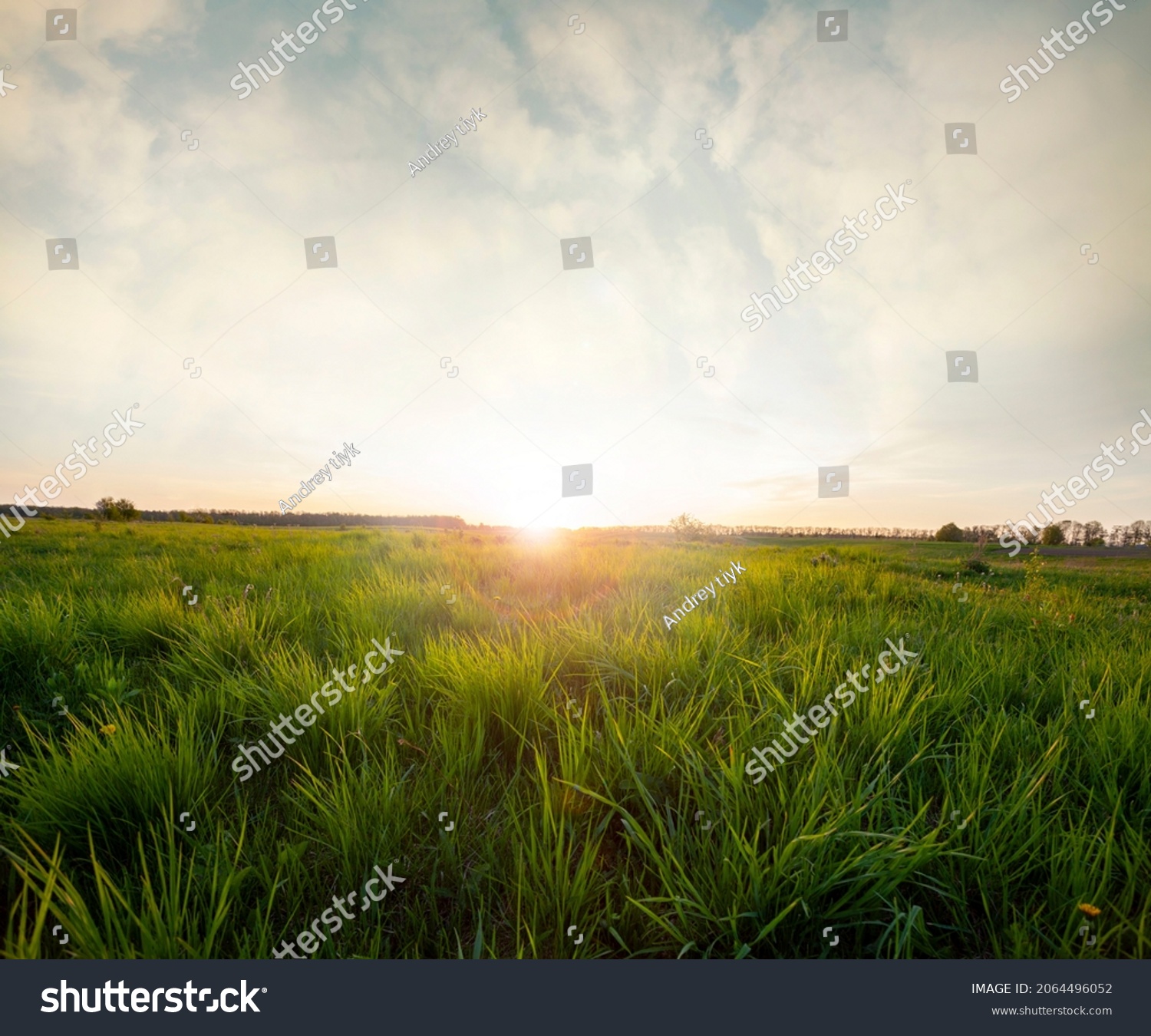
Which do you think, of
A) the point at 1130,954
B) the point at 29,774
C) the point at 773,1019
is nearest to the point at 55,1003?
the point at 29,774

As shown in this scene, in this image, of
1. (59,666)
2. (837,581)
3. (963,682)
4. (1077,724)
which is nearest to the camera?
(1077,724)

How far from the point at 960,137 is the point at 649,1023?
7.63m

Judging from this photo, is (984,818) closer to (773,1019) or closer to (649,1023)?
(773,1019)

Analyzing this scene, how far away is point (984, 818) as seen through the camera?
1.71 metres

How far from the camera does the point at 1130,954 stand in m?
1.42

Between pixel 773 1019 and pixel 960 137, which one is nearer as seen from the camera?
pixel 773 1019

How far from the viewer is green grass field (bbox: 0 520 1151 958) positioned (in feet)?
4.58

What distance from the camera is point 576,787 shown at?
171cm

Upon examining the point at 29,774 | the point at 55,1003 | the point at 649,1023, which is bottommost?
the point at 649,1023

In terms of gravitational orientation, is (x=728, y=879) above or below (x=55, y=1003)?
above

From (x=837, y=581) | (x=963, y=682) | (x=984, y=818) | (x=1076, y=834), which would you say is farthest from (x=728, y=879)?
(x=837, y=581)

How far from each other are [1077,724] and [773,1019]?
6.43 ft

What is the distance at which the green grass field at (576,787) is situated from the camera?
4.58 ft

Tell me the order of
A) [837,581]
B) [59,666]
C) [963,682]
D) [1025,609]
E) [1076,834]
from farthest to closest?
[837,581] < [1025,609] < [59,666] < [963,682] < [1076,834]
